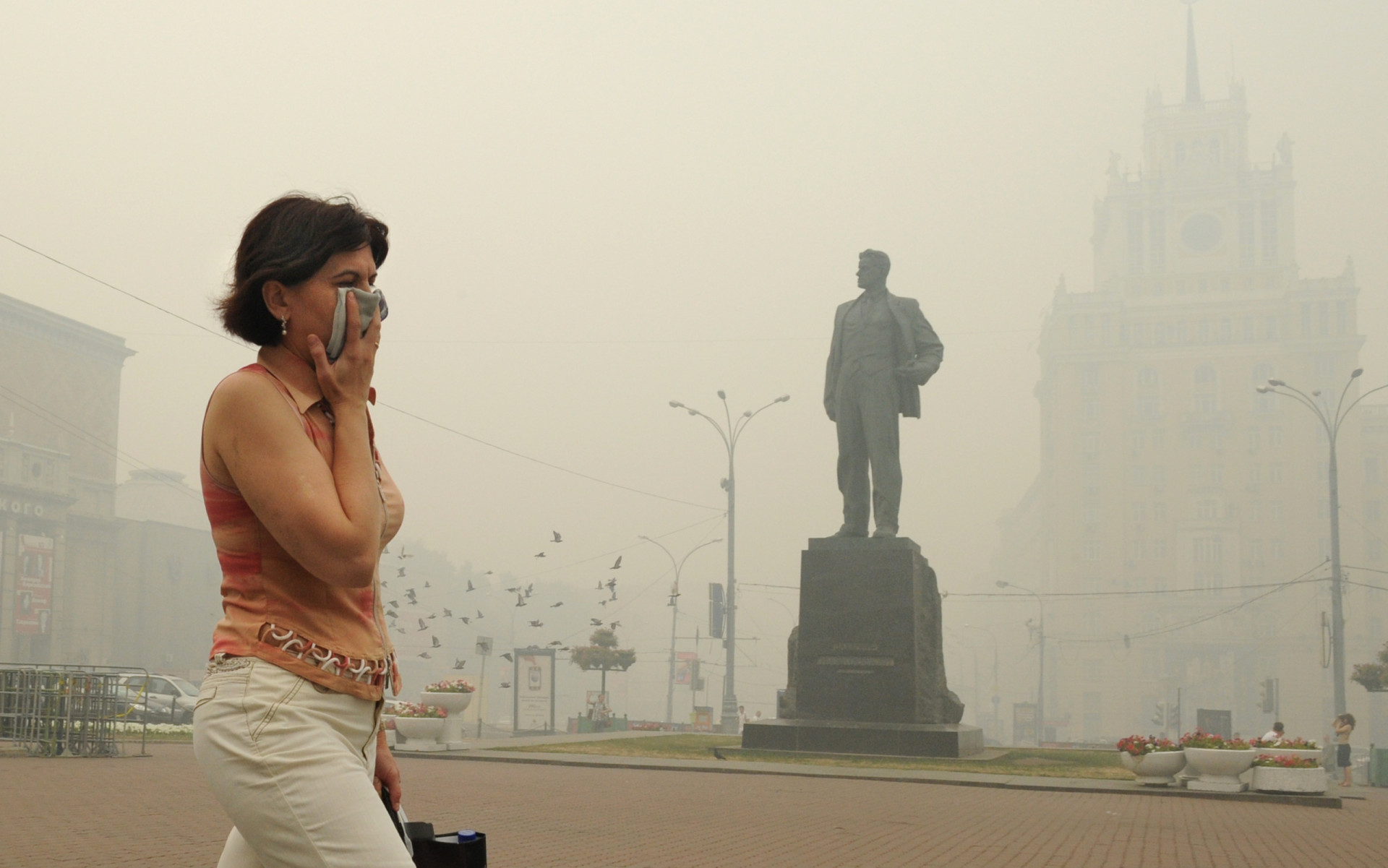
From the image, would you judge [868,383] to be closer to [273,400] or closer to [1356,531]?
[273,400]

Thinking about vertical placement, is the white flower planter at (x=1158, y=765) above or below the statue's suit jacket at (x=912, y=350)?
below

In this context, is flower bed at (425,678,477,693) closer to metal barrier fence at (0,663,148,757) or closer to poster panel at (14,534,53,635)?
metal barrier fence at (0,663,148,757)

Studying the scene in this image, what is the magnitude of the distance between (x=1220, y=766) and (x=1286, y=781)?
674 millimetres

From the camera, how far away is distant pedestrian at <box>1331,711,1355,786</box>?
24.9 m

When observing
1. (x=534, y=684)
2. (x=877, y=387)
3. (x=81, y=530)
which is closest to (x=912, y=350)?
(x=877, y=387)

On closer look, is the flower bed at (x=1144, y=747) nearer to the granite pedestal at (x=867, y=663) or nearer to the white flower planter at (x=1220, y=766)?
the white flower planter at (x=1220, y=766)

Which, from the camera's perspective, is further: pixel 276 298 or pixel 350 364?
pixel 276 298

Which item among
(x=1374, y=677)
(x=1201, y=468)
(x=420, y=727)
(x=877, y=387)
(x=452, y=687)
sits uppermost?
(x=1201, y=468)

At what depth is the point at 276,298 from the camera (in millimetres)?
2602

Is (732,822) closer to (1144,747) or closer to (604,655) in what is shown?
(1144,747)

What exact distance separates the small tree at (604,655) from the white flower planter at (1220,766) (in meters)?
26.3

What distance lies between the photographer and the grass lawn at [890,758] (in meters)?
16.9

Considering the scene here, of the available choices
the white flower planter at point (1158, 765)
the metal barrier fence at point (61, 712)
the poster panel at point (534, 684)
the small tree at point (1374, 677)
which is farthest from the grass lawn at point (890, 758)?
the small tree at point (1374, 677)

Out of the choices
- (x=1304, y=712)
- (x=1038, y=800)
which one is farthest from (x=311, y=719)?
(x=1304, y=712)
